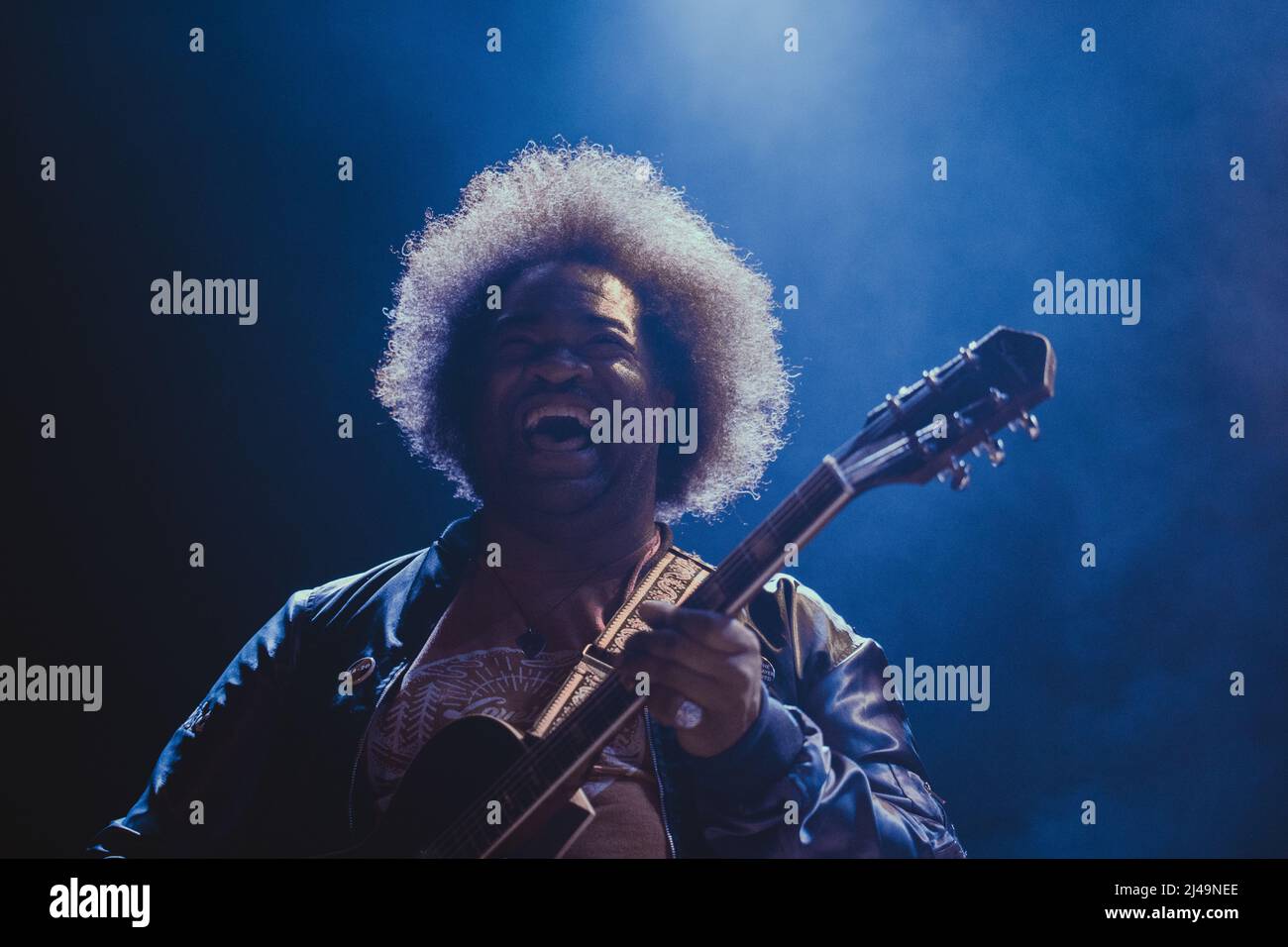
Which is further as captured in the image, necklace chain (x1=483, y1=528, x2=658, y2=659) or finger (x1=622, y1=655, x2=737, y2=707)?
necklace chain (x1=483, y1=528, x2=658, y2=659)

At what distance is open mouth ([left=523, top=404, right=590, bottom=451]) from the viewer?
227 centimetres

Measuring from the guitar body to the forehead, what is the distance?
2.96 ft

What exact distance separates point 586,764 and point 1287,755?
1.69m

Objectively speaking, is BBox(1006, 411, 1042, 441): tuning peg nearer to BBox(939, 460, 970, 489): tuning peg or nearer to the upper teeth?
BBox(939, 460, 970, 489): tuning peg

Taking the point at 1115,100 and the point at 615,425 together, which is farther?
the point at 1115,100

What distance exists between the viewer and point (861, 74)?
→ 8.70 ft

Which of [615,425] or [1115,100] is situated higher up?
[1115,100]

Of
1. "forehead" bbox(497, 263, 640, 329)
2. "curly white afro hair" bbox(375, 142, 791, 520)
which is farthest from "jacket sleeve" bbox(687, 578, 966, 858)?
"forehead" bbox(497, 263, 640, 329)

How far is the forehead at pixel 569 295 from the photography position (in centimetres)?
235

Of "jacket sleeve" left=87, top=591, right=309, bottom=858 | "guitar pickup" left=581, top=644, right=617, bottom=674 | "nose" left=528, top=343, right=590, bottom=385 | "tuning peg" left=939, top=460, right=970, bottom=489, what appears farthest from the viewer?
"nose" left=528, top=343, right=590, bottom=385

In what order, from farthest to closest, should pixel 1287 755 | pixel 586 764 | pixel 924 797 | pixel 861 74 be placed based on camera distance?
pixel 861 74 → pixel 1287 755 → pixel 924 797 → pixel 586 764

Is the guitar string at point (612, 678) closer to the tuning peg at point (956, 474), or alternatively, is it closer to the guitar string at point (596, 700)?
the guitar string at point (596, 700)
